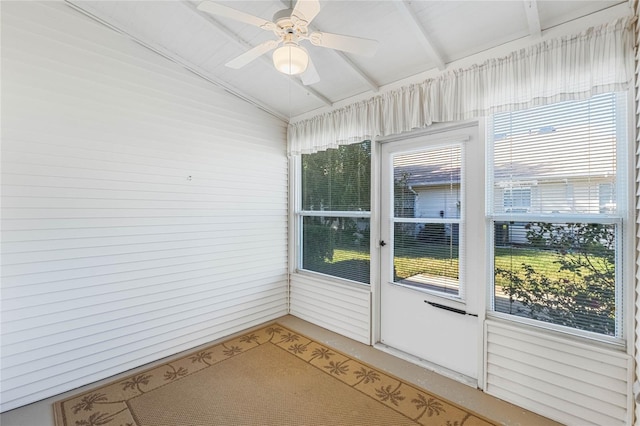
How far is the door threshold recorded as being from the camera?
7.69ft

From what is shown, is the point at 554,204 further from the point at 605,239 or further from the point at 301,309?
the point at 301,309

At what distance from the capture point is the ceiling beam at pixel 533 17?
1748mm

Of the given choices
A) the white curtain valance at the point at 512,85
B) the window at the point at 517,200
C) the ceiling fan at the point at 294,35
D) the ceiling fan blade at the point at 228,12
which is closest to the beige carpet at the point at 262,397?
the window at the point at 517,200

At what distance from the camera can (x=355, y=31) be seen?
223cm

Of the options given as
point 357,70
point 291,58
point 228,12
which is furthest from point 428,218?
point 228,12

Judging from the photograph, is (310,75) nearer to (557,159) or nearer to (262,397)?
(557,159)

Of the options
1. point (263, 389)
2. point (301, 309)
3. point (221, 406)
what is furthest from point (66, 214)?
point (301, 309)

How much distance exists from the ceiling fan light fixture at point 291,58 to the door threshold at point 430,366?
2.57 m

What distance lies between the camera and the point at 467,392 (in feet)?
7.33

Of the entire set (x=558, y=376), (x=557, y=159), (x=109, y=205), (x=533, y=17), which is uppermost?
(x=533, y=17)

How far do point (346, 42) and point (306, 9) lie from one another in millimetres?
299

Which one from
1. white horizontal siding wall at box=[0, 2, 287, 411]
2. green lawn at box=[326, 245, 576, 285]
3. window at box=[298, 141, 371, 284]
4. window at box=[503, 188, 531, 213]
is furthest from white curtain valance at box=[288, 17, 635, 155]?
white horizontal siding wall at box=[0, 2, 287, 411]

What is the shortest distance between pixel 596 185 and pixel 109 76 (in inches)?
145

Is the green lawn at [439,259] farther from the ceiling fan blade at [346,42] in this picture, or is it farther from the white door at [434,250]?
the ceiling fan blade at [346,42]
